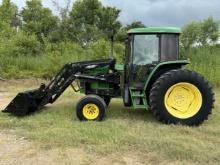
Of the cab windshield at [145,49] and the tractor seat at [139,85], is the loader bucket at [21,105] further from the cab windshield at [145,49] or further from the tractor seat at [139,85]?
the cab windshield at [145,49]

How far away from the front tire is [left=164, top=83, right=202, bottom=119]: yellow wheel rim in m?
1.33

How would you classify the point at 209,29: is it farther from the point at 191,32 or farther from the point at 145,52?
the point at 145,52

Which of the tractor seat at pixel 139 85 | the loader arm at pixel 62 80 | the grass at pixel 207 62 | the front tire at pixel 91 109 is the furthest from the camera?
the grass at pixel 207 62

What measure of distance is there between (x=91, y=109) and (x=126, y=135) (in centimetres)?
164

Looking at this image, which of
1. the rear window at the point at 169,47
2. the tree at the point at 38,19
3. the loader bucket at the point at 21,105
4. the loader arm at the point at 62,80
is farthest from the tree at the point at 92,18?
the rear window at the point at 169,47

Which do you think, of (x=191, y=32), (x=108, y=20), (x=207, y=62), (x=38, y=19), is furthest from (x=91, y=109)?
(x=38, y=19)

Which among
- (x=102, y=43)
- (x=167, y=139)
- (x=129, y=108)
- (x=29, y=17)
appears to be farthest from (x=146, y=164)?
(x=29, y=17)

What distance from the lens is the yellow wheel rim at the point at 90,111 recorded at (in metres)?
9.02

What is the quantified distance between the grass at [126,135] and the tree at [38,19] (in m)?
20.9

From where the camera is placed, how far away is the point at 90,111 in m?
9.05

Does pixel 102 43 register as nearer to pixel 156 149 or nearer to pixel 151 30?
pixel 151 30

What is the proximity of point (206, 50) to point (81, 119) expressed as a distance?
10485 mm

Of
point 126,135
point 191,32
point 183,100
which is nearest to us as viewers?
point 126,135

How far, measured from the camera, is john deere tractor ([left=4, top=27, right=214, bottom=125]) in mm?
8797
